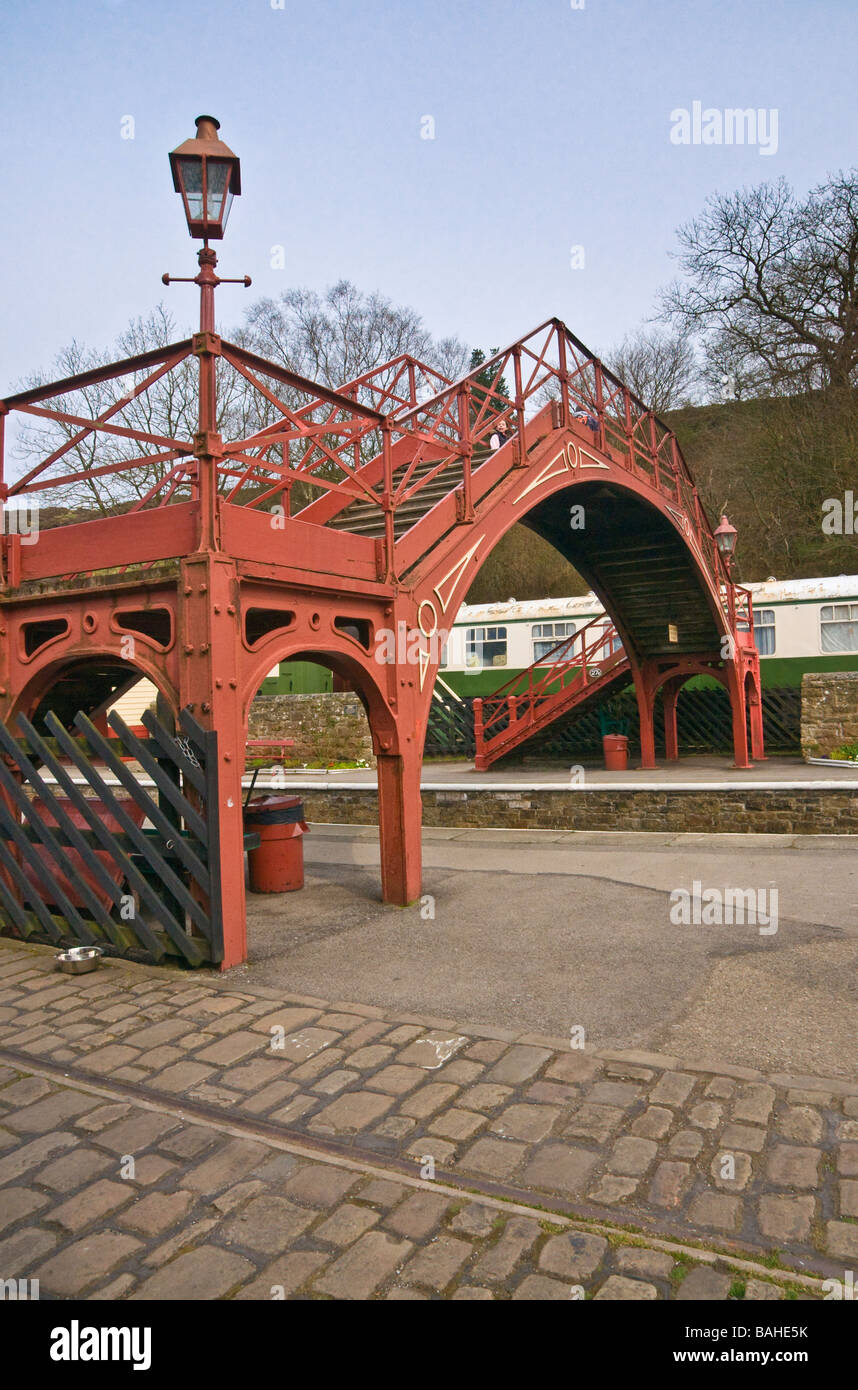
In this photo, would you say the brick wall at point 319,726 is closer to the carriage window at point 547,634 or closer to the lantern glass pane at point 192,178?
the carriage window at point 547,634

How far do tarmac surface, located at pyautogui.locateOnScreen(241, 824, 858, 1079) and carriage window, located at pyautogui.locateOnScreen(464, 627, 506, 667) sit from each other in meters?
14.9

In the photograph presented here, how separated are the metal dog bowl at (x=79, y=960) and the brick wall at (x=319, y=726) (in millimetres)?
14693

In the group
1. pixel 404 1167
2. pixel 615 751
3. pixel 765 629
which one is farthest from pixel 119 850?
pixel 765 629

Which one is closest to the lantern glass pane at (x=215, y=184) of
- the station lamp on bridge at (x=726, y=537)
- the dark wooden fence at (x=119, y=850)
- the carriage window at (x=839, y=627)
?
the dark wooden fence at (x=119, y=850)

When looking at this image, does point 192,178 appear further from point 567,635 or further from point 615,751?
point 567,635

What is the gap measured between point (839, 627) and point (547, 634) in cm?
731

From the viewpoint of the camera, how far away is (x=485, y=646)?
999 inches

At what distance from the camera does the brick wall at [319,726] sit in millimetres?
21422

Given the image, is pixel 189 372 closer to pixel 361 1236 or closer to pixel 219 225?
pixel 219 225

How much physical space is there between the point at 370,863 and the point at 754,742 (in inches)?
514

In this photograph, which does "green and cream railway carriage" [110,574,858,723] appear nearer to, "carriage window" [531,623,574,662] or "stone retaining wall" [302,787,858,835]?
"carriage window" [531,623,574,662]

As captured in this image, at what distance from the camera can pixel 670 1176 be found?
3398 mm

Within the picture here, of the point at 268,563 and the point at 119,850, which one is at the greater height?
the point at 268,563
